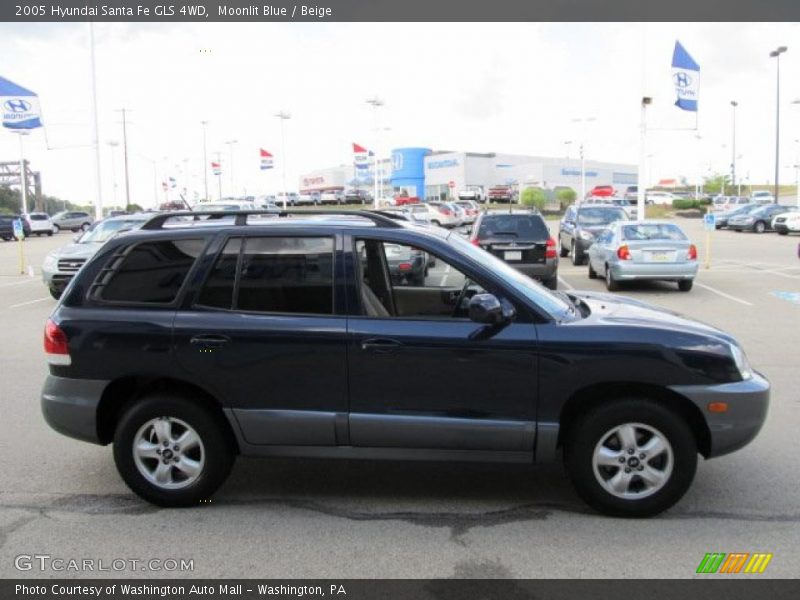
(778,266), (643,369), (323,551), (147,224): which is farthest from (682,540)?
(778,266)

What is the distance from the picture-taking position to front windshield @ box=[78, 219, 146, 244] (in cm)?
1565

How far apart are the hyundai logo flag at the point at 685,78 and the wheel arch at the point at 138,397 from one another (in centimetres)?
2330

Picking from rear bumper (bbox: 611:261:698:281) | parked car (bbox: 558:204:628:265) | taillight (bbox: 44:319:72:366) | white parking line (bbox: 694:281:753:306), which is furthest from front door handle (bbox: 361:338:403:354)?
parked car (bbox: 558:204:628:265)

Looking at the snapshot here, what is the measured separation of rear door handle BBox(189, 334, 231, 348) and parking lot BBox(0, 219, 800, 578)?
1020 millimetres

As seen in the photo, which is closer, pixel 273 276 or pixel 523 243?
pixel 273 276

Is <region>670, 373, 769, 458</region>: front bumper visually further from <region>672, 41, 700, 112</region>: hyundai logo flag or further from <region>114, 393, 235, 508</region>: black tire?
<region>672, 41, 700, 112</region>: hyundai logo flag

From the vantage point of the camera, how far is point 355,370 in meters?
4.29

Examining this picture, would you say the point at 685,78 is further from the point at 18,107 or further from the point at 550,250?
the point at 18,107

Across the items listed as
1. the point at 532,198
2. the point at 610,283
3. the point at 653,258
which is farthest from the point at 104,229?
the point at 532,198

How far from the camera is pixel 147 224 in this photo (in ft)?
16.2

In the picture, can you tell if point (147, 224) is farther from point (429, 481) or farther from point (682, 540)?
point (682, 540)

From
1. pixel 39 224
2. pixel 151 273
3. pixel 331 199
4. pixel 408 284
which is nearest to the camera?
pixel 151 273

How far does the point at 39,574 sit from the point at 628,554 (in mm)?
3028

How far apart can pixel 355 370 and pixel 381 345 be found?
212 millimetres
